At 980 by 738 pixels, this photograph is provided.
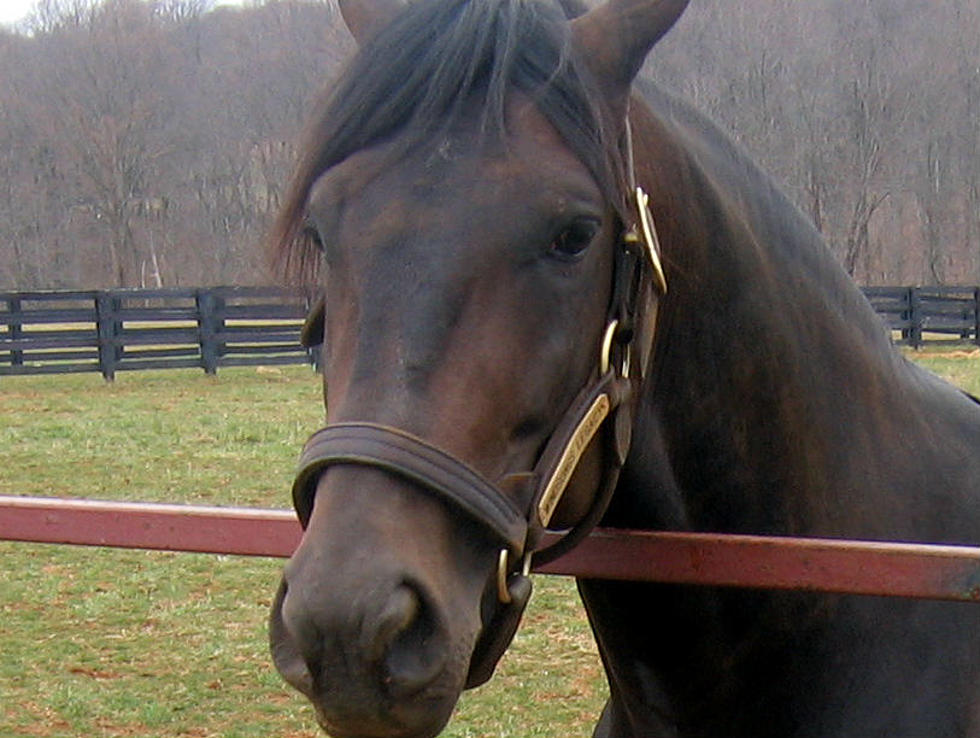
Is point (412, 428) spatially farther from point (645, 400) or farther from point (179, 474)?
point (179, 474)

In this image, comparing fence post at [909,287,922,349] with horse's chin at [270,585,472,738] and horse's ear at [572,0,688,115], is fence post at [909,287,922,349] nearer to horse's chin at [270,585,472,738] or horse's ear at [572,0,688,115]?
horse's ear at [572,0,688,115]

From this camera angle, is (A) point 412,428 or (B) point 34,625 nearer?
(A) point 412,428

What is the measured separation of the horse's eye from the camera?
1805 mm

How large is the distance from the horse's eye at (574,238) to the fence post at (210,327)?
1926 cm

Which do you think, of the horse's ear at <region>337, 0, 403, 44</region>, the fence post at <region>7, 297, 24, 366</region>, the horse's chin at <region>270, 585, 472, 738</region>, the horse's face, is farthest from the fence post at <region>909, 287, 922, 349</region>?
the horse's chin at <region>270, 585, 472, 738</region>

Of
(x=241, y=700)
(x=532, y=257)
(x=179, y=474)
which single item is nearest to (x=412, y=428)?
(x=532, y=257)

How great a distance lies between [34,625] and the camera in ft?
21.6

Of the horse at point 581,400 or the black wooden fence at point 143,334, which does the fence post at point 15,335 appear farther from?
the horse at point 581,400

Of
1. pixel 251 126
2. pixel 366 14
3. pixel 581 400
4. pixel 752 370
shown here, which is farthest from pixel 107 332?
pixel 581 400

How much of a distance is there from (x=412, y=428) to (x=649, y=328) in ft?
1.64

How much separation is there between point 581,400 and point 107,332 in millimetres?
19355

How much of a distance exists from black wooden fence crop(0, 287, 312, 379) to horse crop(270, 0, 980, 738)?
17.4 m

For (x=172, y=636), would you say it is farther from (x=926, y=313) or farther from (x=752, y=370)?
(x=926, y=313)

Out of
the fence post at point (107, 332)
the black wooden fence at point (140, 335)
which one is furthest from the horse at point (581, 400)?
the fence post at point (107, 332)
